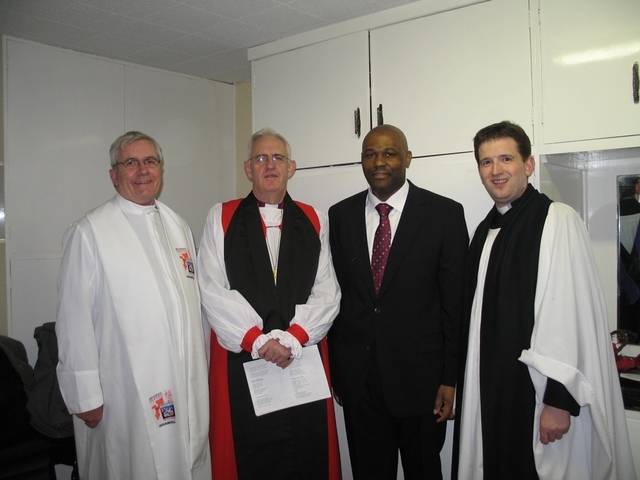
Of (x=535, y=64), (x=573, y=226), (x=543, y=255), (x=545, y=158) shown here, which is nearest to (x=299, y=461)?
(x=543, y=255)

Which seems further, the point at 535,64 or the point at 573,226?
the point at 535,64

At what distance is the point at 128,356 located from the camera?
1948 mm

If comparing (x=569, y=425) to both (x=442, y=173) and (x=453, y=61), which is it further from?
(x=453, y=61)

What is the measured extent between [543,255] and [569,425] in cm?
57

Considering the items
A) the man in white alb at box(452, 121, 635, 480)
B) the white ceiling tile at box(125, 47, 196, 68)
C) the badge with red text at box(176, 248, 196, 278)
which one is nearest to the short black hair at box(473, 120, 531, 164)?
the man in white alb at box(452, 121, 635, 480)

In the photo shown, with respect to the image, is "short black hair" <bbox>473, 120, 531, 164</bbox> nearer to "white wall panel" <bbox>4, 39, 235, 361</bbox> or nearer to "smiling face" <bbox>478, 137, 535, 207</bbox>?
"smiling face" <bbox>478, 137, 535, 207</bbox>

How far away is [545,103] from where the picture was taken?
2.17m

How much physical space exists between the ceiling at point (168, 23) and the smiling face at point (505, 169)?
114 cm

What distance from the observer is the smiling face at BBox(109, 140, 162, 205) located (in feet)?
6.97

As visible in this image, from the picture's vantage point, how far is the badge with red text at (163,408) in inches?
77.1

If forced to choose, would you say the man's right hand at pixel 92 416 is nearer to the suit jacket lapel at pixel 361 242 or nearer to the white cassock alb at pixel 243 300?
the white cassock alb at pixel 243 300

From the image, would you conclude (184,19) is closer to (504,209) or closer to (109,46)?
(109,46)

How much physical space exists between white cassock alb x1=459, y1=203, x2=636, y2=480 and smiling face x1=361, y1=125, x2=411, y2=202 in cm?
65

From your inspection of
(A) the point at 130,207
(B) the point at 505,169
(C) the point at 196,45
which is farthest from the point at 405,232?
(C) the point at 196,45
